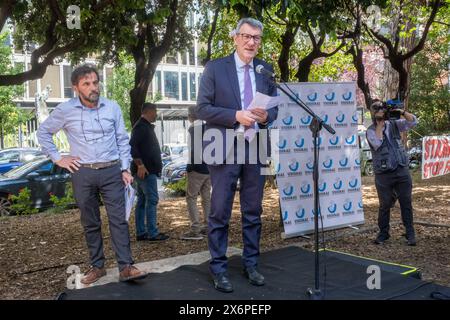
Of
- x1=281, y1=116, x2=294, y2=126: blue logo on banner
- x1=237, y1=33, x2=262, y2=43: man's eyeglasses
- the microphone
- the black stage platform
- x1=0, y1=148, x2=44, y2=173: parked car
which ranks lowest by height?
the black stage platform

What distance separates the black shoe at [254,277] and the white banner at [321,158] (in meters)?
2.56

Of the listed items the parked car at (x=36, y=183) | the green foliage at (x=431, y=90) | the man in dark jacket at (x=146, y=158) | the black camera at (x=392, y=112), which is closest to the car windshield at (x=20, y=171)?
the parked car at (x=36, y=183)

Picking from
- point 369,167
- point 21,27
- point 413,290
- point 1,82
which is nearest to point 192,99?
point 369,167

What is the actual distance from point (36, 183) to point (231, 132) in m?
9.19

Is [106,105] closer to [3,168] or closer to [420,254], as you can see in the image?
[420,254]

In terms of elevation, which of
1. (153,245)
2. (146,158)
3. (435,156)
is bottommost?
(153,245)

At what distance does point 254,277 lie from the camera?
4.30m

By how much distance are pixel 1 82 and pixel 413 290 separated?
18.4 feet

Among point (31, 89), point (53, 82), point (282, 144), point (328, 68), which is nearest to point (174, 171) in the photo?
point (328, 68)

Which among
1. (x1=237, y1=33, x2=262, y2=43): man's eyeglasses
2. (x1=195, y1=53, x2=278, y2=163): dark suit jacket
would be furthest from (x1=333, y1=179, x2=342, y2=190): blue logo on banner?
(x1=237, y1=33, x2=262, y2=43): man's eyeglasses

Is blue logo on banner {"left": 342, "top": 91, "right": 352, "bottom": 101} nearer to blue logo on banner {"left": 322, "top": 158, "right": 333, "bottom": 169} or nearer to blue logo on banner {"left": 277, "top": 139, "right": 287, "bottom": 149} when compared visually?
blue logo on banner {"left": 322, "top": 158, "right": 333, "bottom": 169}

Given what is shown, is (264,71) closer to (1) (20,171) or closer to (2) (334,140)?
(2) (334,140)

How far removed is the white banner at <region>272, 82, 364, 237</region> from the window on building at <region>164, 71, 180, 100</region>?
40.3 metres

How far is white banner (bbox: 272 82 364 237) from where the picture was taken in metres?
6.87
